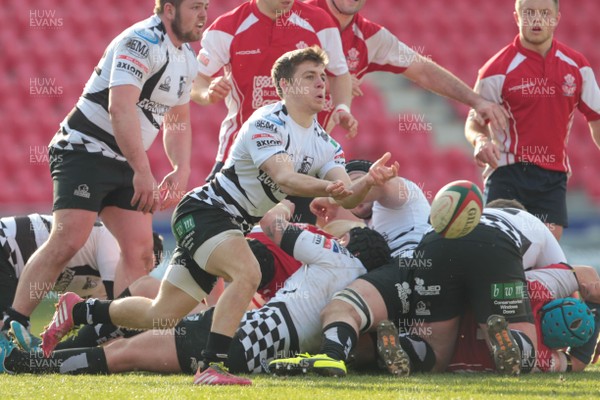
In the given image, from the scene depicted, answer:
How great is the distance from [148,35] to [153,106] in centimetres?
47

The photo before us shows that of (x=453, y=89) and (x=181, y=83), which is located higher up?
(x=453, y=89)

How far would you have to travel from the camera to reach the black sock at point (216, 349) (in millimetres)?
4770

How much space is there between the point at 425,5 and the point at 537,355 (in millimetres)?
9391

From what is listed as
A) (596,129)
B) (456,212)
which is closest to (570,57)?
(596,129)

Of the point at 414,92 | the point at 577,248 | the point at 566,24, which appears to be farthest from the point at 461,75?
the point at 577,248

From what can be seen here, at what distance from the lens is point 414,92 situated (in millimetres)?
13680

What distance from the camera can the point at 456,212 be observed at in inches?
204

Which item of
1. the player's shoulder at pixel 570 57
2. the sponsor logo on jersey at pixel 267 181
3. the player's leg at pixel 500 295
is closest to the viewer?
the player's leg at pixel 500 295

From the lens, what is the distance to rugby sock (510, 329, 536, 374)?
16.8 ft

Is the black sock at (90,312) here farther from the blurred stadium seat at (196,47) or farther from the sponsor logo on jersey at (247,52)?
the blurred stadium seat at (196,47)

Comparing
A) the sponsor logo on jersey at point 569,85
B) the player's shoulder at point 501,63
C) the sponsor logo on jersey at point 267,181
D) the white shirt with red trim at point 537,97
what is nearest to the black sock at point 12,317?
the sponsor logo on jersey at point 267,181

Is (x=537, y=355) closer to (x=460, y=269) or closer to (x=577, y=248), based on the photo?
(x=460, y=269)

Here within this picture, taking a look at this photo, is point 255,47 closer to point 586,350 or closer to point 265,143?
point 265,143

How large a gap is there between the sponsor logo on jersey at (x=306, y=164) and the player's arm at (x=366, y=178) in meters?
0.11
